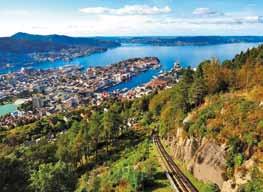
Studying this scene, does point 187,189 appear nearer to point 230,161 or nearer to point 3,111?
point 230,161

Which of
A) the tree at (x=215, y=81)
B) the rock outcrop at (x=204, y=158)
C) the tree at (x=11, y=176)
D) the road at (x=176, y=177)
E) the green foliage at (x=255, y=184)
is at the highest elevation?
the tree at (x=215, y=81)

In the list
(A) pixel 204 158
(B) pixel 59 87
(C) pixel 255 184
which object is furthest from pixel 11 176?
(B) pixel 59 87

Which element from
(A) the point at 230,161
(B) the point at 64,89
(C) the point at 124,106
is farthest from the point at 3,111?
(A) the point at 230,161

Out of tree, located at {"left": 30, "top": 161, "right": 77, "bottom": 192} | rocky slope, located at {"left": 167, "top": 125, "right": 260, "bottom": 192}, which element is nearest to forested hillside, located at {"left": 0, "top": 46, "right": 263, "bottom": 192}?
tree, located at {"left": 30, "top": 161, "right": 77, "bottom": 192}

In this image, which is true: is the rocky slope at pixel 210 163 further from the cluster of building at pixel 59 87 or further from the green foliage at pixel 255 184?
the cluster of building at pixel 59 87

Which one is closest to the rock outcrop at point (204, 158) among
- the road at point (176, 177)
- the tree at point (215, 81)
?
the road at point (176, 177)

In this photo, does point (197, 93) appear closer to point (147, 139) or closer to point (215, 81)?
point (215, 81)
